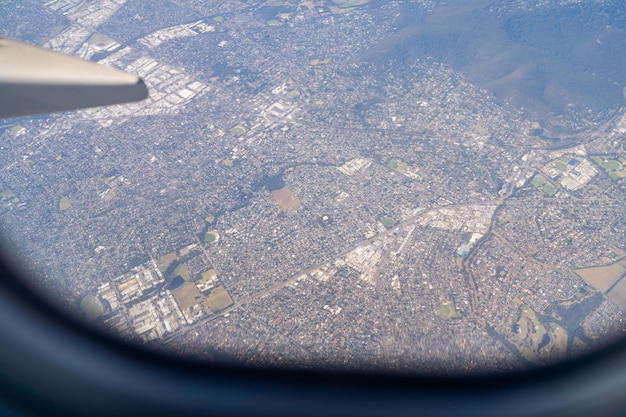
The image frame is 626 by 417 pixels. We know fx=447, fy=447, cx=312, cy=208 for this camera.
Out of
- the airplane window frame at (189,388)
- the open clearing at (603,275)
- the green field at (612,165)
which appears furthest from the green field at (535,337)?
the green field at (612,165)

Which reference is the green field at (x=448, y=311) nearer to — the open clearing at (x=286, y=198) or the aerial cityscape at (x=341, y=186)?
the aerial cityscape at (x=341, y=186)

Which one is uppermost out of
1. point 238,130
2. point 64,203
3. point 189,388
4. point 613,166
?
point 189,388

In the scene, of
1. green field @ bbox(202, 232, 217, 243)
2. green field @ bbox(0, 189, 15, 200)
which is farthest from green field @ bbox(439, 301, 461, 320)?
green field @ bbox(0, 189, 15, 200)

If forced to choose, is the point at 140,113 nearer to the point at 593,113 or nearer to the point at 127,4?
the point at 127,4

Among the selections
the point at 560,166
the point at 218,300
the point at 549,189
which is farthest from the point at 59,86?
the point at 560,166

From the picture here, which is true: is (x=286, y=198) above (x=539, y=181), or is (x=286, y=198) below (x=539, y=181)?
above

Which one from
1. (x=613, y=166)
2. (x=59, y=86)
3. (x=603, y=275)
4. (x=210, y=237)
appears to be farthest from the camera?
(x=613, y=166)

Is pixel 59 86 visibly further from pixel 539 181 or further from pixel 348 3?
pixel 348 3

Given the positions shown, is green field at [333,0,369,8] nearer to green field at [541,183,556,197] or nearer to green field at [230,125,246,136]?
green field at [230,125,246,136]
